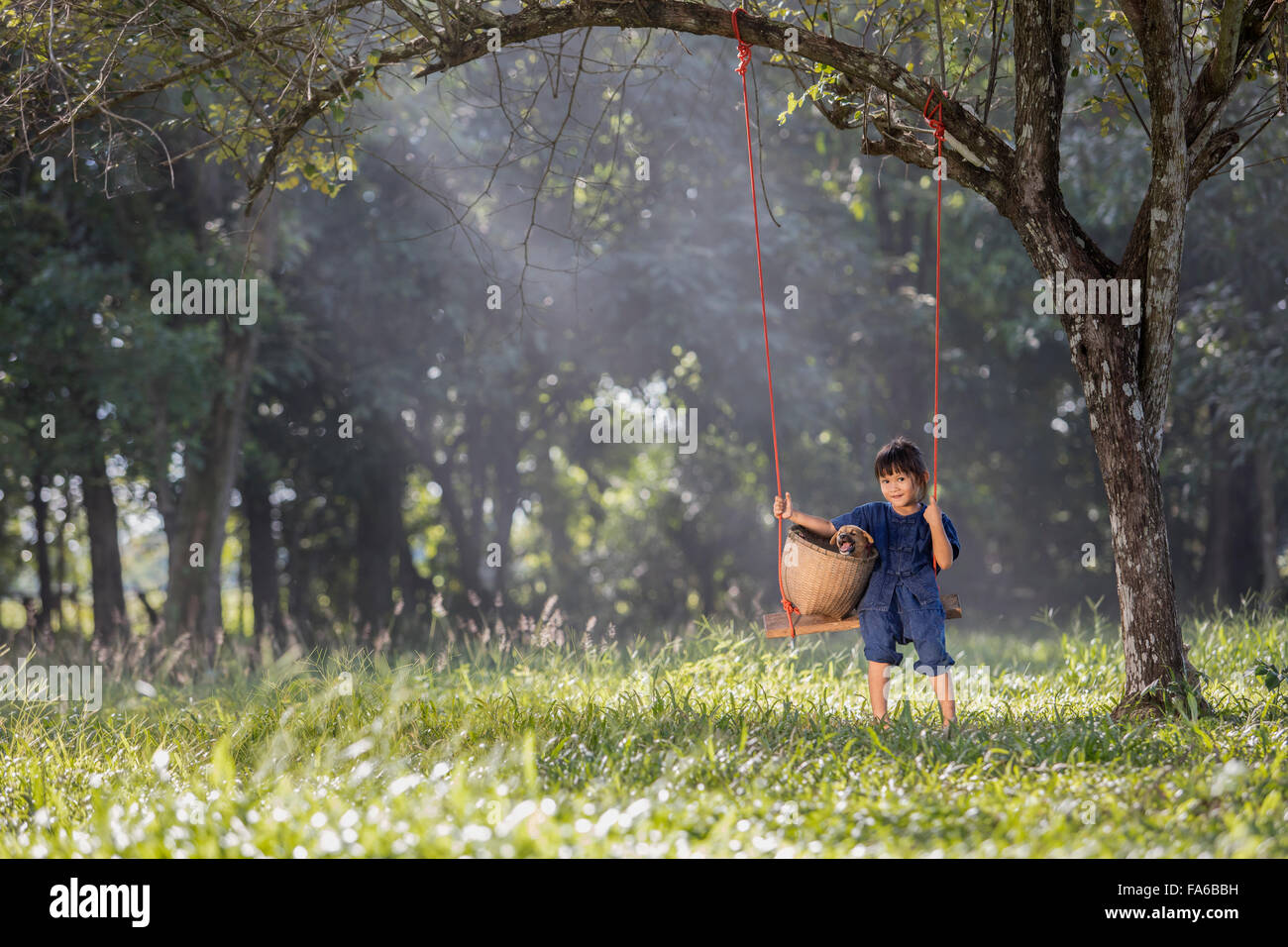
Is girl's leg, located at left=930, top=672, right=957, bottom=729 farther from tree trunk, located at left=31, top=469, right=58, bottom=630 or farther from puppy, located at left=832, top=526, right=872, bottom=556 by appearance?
tree trunk, located at left=31, top=469, right=58, bottom=630

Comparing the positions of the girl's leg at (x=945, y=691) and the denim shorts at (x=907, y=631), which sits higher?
the denim shorts at (x=907, y=631)

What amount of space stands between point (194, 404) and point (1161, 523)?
35.3 feet

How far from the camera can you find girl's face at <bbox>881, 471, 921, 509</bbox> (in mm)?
5441

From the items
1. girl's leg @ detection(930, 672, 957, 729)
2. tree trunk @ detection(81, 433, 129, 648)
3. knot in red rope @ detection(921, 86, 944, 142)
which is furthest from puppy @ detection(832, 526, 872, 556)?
tree trunk @ detection(81, 433, 129, 648)

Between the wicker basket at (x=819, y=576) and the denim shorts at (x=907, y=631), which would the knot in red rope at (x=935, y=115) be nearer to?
the wicker basket at (x=819, y=576)

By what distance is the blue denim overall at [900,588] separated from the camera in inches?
215

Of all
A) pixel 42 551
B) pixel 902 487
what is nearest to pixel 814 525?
pixel 902 487

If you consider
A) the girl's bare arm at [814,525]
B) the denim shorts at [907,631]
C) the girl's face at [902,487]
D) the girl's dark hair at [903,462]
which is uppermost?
the girl's dark hair at [903,462]

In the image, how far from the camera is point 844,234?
1770 centimetres

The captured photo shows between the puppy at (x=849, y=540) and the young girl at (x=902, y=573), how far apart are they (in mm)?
106

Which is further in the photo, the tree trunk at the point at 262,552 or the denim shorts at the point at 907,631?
the tree trunk at the point at 262,552

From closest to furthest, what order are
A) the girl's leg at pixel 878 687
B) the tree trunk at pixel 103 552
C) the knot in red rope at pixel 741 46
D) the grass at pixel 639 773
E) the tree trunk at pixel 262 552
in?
the grass at pixel 639 773 < the girl's leg at pixel 878 687 < the knot in red rope at pixel 741 46 < the tree trunk at pixel 103 552 < the tree trunk at pixel 262 552

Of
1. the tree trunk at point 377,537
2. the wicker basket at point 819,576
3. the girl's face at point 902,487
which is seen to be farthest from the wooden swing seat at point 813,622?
the tree trunk at point 377,537
